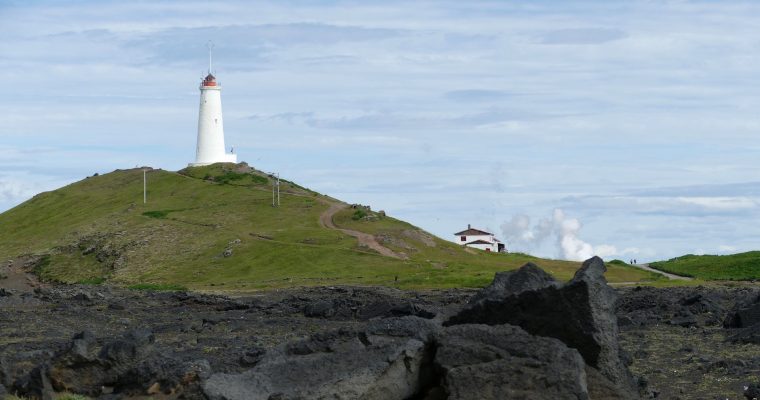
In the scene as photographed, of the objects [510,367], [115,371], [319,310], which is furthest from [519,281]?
[319,310]

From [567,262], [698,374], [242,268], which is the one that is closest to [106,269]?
[242,268]

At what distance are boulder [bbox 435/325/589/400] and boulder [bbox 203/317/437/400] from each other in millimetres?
614

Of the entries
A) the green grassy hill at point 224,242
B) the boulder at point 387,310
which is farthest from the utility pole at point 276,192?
the boulder at point 387,310

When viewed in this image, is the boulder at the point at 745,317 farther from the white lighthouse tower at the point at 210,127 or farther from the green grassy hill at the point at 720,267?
the white lighthouse tower at the point at 210,127

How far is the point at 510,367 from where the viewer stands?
1862cm

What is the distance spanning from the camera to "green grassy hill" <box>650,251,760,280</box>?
93.9 metres

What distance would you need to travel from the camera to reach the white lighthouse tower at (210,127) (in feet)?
442

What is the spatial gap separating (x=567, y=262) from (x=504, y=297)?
3096 inches

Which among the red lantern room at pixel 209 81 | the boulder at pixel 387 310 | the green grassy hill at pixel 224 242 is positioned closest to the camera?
the boulder at pixel 387 310

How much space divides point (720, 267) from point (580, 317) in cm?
8164

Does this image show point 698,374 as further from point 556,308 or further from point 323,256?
point 323,256

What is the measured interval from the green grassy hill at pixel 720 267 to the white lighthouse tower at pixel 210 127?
54039 mm

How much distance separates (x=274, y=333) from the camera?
3838cm

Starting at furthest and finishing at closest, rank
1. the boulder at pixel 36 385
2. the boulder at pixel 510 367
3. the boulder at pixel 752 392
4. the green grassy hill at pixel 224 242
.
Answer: the green grassy hill at pixel 224 242 < the boulder at pixel 752 392 < the boulder at pixel 36 385 < the boulder at pixel 510 367
